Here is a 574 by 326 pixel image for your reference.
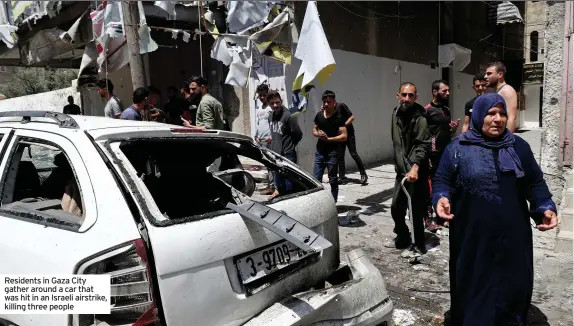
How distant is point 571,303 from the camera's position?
11.1 feet

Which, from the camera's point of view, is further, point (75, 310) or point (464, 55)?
point (464, 55)

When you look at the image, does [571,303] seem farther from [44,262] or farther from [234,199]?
[44,262]

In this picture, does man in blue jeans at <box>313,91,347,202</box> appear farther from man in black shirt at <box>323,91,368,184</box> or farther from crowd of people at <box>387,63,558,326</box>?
crowd of people at <box>387,63,558,326</box>

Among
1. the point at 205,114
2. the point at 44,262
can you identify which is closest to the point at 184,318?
the point at 44,262

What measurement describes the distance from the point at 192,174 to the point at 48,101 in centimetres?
1539

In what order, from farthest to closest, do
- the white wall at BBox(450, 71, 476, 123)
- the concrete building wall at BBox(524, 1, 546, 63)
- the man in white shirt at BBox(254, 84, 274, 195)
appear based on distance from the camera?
the concrete building wall at BBox(524, 1, 546, 63), the white wall at BBox(450, 71, 476, 123), the man in white shirt at BBox(254, 84, 274, 195)

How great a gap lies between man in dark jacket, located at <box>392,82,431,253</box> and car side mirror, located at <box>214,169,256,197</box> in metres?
1.66

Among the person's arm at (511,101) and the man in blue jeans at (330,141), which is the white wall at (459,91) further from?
the person's arm at (511,101)

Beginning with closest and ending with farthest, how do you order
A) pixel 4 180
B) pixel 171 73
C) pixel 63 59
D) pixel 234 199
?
pixel 4 180 → pixel 234 199 → pixel 171 73 → pixel 63 59

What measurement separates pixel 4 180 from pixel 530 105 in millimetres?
29088

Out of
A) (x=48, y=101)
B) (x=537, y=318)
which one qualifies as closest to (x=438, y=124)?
(x=537, y=318)

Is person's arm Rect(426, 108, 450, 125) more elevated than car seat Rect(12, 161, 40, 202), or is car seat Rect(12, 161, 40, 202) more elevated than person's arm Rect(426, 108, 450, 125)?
person's arm Rect(426, 108, 450, 125)
